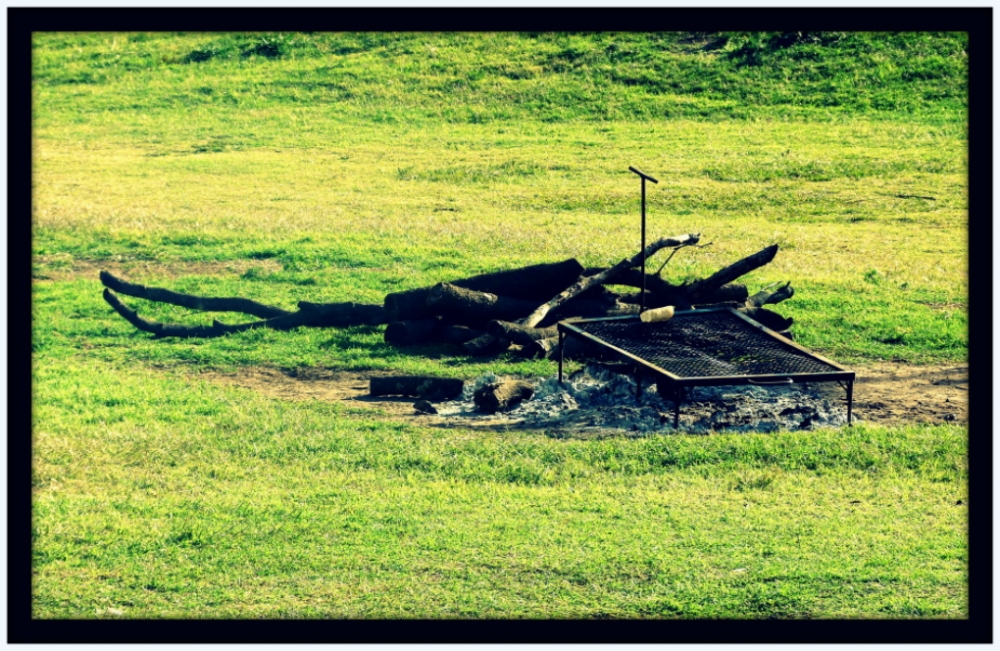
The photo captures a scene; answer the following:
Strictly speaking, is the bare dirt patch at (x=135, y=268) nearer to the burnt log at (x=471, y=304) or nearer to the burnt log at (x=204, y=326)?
the burnt log at (x=204, y=326)

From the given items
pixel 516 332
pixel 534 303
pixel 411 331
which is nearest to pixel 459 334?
pixel 411 331

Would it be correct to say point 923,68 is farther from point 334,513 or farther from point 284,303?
point 334,513

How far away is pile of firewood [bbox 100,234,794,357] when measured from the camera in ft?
40.1

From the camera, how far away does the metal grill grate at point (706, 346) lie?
10148mm

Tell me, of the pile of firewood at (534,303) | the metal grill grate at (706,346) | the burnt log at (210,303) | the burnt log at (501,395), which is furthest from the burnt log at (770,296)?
the burnt log at (210,303)

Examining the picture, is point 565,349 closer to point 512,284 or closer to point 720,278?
point 512,284

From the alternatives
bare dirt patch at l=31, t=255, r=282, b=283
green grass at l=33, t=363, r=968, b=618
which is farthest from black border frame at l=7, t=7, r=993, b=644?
bare dirt patch at l=31, t=255, r=282, b=283

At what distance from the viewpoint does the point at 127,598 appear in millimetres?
7129

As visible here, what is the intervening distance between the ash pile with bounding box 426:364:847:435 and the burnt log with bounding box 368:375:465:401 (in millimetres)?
85

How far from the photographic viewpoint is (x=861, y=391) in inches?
440

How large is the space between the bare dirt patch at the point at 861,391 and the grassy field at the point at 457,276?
0.26 metres
